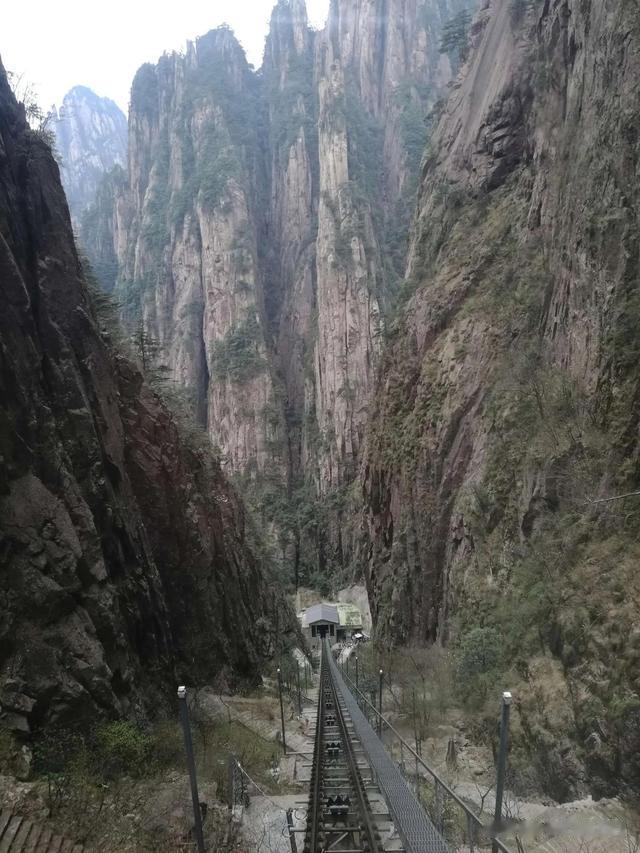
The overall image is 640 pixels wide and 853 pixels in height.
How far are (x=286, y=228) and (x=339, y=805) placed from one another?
10007 centimetres

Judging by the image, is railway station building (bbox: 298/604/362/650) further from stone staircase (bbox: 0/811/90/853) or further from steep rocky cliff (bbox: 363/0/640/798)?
stone staircase (bbox: 0/811/90/853)

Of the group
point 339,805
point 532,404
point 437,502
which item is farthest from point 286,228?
point 339,805

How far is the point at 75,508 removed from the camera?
13945 mm

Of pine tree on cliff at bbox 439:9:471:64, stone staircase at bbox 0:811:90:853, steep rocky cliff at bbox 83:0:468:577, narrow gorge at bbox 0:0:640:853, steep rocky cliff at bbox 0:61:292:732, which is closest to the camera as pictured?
stone staircase at bbox 0:811:90:853

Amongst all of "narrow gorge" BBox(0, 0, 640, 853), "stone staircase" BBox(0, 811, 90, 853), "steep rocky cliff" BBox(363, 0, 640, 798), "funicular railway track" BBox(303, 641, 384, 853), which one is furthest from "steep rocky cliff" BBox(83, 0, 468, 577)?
"stone staircase" BBox(0, 811, 90, 853)

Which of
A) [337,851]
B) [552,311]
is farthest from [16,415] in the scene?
[552,311]

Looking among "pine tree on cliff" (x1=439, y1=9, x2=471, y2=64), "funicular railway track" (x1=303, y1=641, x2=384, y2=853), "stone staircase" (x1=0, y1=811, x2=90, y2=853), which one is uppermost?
"pine tree on cliff" (x1=439, y1=9, x2=471, y2=64)

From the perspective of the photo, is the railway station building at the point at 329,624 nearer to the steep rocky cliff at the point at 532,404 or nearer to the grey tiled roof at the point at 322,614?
the grey tiled roof at the point at 322,614

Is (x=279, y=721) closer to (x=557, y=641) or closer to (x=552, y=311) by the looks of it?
(x=557, y=641)

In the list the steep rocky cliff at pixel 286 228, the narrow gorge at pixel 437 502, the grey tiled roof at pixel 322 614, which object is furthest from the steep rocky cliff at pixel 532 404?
the steep rocky cliff at pixel 286 228

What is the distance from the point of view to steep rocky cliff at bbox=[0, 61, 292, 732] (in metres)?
11.9

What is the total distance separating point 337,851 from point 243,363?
80.4 m

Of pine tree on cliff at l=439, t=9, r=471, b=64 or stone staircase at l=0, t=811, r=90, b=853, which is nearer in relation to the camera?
stone staircase at l=0, t=811, r=90, b=853

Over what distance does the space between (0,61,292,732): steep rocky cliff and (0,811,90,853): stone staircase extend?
229cm
